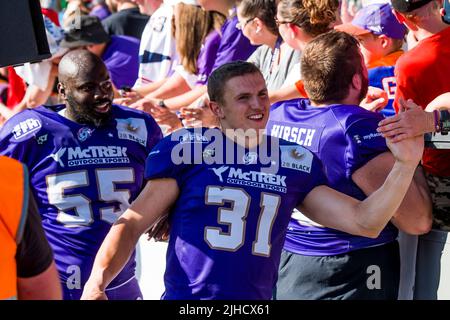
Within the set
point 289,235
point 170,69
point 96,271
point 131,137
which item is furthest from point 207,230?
point 170,69

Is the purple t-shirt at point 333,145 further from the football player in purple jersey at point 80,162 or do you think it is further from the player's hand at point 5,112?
the player's hand at point 5,112

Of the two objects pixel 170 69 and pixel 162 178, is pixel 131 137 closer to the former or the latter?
pixel 162 178

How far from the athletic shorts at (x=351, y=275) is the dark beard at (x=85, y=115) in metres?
1.41

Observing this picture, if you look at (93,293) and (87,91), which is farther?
(87,91)

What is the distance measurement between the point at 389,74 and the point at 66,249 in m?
2.23

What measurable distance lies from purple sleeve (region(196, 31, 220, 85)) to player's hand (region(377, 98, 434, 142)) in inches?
128

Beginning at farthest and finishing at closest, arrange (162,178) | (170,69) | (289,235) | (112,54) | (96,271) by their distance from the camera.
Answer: (112,54) < (170,69) < (289,235) < (162,178) < (96,271)

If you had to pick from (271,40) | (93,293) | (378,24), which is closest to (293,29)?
(378,24)

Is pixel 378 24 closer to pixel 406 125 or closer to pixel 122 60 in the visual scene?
pixel 406 125

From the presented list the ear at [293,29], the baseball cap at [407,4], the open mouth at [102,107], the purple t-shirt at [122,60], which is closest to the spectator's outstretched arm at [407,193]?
the baseball cap at [407,4]

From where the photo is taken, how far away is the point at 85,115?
17.3 feet

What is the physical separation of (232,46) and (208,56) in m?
0.26

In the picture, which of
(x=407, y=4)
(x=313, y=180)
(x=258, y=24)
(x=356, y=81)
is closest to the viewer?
(x=313, y=180)

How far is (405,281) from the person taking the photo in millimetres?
5062
